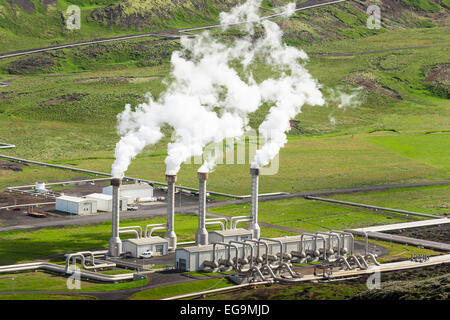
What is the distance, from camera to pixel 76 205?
509 ft

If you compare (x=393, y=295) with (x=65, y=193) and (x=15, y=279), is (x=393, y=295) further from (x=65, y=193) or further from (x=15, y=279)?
(x=65, y=193)

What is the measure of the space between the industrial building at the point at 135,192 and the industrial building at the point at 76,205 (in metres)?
11.4

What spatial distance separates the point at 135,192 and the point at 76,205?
17458 millimetres

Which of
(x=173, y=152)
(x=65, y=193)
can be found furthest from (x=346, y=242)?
(x=65, y=193)

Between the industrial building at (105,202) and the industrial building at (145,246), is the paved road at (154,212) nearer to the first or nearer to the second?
the industrial building at (105,202)

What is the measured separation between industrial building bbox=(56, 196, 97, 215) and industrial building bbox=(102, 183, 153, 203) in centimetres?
1144

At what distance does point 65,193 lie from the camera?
174375 mm

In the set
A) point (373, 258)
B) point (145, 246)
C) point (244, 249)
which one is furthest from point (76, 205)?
point (373, 258)

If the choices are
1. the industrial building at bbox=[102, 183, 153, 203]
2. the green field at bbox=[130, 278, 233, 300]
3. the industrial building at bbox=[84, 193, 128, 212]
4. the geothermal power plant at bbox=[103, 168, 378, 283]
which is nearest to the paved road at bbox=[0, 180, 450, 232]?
the industrial building at bbox=[84, 193, 128, 212]

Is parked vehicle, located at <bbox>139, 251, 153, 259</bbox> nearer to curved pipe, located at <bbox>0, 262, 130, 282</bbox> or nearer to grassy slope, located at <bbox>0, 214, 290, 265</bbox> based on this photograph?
grassy slope, located at <bbox>0, 214, 290, 265</bbox>

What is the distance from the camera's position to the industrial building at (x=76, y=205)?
6122 inches

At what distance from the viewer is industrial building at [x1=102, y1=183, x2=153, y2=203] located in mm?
A: 169000

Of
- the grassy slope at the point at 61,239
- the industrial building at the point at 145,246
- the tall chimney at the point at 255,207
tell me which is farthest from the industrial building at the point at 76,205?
the tall chimney at the point at 255,207

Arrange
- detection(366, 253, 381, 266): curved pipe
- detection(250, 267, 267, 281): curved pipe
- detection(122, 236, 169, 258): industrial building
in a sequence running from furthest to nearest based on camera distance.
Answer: detection(122, 236, 169, 258): industrial building < detection(366, 253, 381, 266): curved pipe < detection(250, 267, 267, 281): curved pipe
